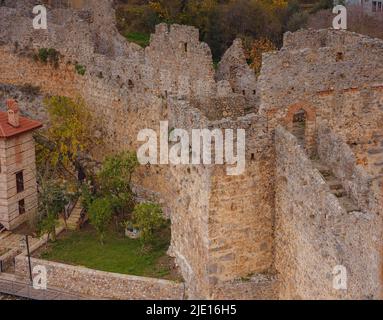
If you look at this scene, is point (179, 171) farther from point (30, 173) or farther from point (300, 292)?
point (30, 173)

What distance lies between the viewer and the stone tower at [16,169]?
2355cm

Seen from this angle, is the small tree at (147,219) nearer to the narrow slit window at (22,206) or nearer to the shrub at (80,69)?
the narrow slit window at (22,206)

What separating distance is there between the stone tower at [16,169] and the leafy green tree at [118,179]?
2.48m

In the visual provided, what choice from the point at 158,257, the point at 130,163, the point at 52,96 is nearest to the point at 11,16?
the point at 52,96

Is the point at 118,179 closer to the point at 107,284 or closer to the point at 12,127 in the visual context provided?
the point at 12,127

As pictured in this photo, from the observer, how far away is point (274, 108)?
16875 mm

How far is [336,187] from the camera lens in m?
15.6

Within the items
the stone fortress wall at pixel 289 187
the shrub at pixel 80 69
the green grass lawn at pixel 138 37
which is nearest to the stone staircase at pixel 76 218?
the stone fortress wall at pixel 289 187

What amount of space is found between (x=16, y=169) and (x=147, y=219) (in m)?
5.17

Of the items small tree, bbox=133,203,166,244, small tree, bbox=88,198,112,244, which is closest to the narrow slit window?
small tree, bbox=88,198,112,244

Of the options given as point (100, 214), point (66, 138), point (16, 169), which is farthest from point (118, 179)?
point (66, 138)

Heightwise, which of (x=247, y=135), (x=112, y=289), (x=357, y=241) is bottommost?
(x=112, y=289)

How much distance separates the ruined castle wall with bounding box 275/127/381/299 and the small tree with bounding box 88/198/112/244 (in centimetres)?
645

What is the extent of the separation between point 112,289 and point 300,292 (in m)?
5.67
